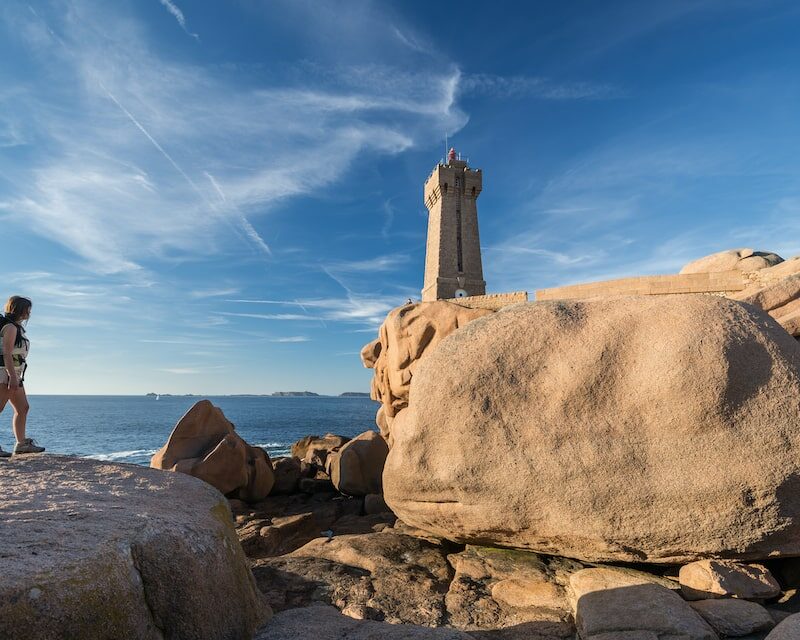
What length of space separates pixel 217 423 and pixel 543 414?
36.1 feet

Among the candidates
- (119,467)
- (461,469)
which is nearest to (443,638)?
(461,469)

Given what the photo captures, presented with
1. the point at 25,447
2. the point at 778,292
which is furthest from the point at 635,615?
the point at 25,447

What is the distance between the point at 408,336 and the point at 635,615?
31.0ft

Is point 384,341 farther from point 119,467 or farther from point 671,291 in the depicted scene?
point 119,467

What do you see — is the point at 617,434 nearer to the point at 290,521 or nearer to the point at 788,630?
the point at 788,630

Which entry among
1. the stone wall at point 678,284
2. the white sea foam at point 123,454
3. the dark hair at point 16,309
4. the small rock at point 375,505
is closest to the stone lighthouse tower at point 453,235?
the stone wall at point 678,284

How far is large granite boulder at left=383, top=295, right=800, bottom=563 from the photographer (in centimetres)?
487

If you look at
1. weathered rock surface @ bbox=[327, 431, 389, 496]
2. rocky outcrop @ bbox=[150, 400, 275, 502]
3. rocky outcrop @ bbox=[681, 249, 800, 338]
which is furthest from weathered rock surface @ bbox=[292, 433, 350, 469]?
rocky outcrop @ bbox=[681, 249, 800, 338]

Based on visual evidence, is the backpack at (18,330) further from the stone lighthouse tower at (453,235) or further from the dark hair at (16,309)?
the stone lighthouse tower at (453,235)

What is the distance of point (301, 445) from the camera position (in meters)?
25.1

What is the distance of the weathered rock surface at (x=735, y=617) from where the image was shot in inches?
152

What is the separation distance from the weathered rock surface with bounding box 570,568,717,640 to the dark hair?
735cm

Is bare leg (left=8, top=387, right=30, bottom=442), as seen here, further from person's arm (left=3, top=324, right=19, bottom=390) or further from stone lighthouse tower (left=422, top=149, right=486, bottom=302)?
stone lighthouse tower (left=422, top=149, right=486, bottom=302)

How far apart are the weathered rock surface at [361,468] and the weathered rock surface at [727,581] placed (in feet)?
29.2
